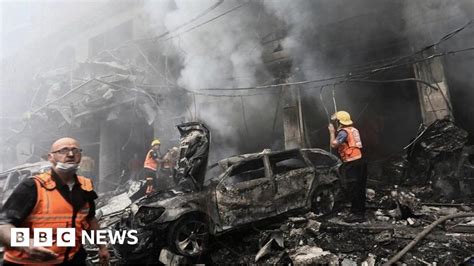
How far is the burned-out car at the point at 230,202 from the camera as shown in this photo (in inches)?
188

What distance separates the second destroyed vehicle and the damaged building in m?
0.03

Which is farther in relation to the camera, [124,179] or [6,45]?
→ [6,45]

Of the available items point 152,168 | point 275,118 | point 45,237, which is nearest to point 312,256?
point 45,237

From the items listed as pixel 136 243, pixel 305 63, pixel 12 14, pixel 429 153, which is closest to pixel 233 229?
pixel 136 243

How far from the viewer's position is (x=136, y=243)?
15.3ft

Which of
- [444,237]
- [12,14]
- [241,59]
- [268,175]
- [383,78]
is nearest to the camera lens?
[444,237]

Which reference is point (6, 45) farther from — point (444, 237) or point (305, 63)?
point (444, 237)

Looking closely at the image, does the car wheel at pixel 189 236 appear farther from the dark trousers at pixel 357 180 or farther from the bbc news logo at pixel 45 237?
the dark trousers at pixel 357 180

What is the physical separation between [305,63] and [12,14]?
78.7 feet

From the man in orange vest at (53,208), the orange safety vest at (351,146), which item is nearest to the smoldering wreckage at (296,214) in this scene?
the orange safety vest at (351,146)

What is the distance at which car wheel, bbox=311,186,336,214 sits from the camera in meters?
6.24

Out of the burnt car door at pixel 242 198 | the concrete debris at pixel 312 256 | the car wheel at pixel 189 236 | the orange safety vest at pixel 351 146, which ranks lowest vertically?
the concrete debris at pixel 312 256

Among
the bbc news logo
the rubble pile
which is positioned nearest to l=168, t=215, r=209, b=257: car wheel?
the bbc news logo

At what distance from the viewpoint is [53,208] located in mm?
2184
